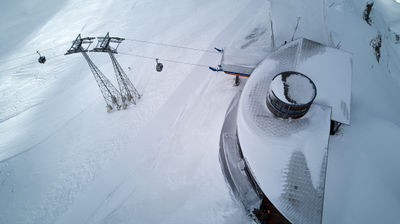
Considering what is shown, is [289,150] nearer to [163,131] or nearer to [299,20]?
[163,131]

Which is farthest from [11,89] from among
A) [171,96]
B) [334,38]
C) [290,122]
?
[334,38]

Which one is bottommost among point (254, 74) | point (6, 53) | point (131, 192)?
point (131, 192)

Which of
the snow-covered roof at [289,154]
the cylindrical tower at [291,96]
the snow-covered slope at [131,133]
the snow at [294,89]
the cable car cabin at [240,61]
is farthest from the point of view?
the cable car cabin at [240,61]

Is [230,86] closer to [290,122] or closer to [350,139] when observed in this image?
[290,122]

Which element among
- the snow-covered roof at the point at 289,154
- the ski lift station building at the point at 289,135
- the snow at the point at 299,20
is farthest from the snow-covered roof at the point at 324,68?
the snow at the point at 299,20

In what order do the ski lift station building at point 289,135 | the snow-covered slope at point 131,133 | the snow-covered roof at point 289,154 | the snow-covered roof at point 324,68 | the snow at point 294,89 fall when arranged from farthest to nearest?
the snow-covered slope at point 131,133
the snow-covered roof at point 324,68
the snow at point 294,89
the ski lift station building at point 289,135
the snow-covered roof at point 289,154

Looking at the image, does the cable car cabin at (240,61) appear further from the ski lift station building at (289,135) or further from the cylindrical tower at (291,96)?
the cylindrical tower at (291,96)

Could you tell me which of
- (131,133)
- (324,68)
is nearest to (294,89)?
(324,68)

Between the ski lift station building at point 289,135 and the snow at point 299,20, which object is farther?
the snow at point 299,20
